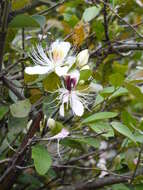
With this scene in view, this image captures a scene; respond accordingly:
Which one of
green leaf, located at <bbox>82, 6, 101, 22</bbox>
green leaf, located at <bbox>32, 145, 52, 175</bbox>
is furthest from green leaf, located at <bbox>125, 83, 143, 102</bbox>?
green leaf, located at <bbox>82, 6, 101, 22</bbox>

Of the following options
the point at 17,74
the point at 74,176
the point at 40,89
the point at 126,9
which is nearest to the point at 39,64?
the point at 40,89

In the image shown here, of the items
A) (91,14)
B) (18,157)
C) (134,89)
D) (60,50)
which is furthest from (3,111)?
(91,14)

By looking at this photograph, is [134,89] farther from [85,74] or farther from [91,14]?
[91,14]

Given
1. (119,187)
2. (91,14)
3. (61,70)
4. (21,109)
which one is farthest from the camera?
Result: (91,14)

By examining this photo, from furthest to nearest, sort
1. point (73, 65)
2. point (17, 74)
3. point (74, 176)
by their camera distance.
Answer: point (74, 176), point (17, 74), point (73, 65)

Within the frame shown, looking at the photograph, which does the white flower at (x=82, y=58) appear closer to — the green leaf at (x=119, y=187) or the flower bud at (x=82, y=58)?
the flower bud at (x=82, y=58)

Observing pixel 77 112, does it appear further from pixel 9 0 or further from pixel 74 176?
pixel 74 176
